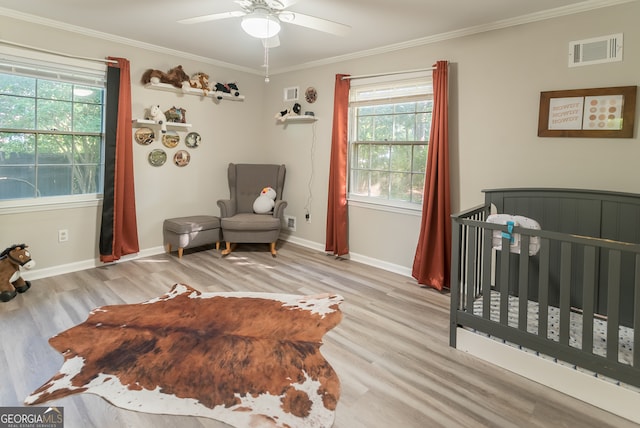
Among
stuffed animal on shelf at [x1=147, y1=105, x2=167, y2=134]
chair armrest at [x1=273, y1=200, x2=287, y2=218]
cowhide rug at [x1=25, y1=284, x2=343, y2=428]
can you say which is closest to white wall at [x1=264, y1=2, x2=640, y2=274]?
chair armrest at [x1=273, y1=200, x2=287, y2=218]

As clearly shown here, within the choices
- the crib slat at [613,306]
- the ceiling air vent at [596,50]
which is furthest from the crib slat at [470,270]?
the ceiling air vent at [596,50]

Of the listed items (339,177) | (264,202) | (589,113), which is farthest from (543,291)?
(264,202)

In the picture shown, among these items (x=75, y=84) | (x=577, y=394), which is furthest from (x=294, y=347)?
(x=75, y=84)

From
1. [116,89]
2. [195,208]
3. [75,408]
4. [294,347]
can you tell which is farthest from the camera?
[195,208]

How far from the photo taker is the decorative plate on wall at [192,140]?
14.9 ft

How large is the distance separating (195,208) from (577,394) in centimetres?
423

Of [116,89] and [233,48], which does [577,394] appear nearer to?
[233,48]

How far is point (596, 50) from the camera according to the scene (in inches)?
103

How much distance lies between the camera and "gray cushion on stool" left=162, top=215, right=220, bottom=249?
4180 mm

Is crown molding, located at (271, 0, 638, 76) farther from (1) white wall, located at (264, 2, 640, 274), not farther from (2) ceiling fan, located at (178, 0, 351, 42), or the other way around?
(2) ceiling fan, located at (178, 0, 351, 42)

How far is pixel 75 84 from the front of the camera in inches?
143

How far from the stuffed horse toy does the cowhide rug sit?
86cm

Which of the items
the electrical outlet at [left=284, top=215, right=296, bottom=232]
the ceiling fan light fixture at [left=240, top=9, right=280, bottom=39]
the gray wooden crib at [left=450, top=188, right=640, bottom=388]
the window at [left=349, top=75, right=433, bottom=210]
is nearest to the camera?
the gray wooden crib at [left=450, top=188, right=640, bottom=388]

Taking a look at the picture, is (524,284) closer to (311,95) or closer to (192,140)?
(311,95)
